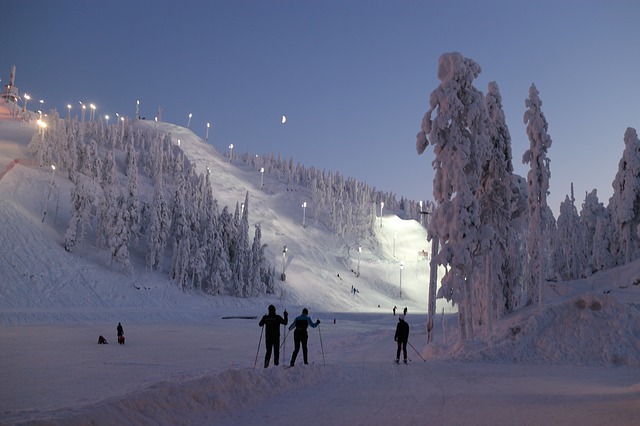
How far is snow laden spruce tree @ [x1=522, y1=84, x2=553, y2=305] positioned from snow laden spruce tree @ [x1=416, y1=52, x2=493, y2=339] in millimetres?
10295

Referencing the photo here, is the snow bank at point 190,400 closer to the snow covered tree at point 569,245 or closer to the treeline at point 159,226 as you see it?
the treeline at point 159,226

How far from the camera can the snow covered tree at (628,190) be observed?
50.0m

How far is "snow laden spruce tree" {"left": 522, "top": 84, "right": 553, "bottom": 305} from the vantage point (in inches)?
1398

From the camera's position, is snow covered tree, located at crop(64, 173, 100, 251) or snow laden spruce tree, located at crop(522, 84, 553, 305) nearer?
snow laden spruce tree, located at crop(522, 84, 553, 305)

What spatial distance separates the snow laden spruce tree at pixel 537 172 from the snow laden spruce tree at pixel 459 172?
10.3 metres

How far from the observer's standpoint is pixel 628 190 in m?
50.2

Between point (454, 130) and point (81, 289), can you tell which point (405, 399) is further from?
point (81, 289)

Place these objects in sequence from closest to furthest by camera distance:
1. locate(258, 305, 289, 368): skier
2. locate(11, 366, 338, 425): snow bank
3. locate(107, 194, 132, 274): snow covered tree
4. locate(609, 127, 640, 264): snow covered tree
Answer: locate(11, 366, 338, 425): snow bank < locate(258, 305, 289, 368): skier < locate(609, 127, 640, 264): snow covered tree < locate(107, 194, 132, 274): snow covered tree

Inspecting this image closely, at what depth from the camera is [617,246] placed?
6069cm

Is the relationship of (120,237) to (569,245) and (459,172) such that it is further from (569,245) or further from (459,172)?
(569,245)

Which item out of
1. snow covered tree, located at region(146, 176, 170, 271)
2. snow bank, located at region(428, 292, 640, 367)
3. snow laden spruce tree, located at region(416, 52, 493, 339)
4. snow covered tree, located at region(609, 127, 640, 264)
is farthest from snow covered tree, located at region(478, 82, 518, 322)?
snow covered tree, located at region(146, 176, 170, 271)

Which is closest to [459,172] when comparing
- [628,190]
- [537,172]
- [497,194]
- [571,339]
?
[497,194]

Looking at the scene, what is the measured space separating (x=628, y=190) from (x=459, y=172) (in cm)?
3490

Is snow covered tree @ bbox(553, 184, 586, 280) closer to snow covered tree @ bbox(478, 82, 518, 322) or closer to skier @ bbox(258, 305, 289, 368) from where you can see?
snow covered tree @ bbox(478, 82, 518, 322)
